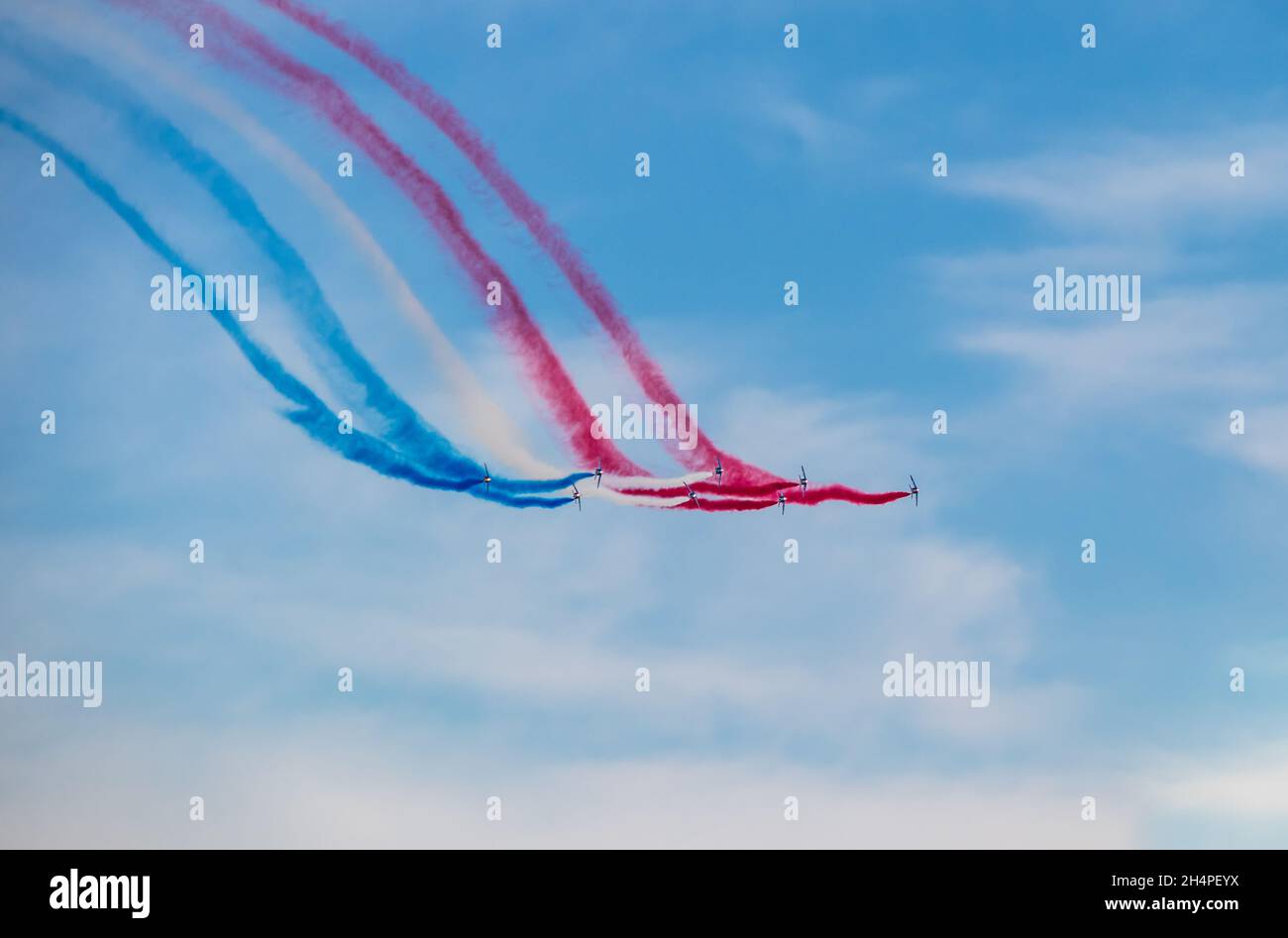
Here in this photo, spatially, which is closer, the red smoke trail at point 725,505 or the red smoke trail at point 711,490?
the red smoke trail at point 725,505

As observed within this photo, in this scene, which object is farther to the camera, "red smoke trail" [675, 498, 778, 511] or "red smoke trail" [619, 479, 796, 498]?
"red smoke trail" [619, 479, 796, 498]

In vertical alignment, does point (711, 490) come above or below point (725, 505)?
above

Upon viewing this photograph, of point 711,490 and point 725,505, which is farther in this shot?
point 711,490

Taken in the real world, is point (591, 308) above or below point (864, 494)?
above

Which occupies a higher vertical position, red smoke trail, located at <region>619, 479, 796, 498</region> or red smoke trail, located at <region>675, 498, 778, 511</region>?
red smoke trail, located at <region>619, 479, 796, 498</region>

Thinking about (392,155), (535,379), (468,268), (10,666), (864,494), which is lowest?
(10,666)

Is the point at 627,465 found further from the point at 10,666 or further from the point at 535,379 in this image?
the point at 10,666

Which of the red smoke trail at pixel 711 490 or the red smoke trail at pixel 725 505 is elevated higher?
the red smoke trail at pixel 711 490
